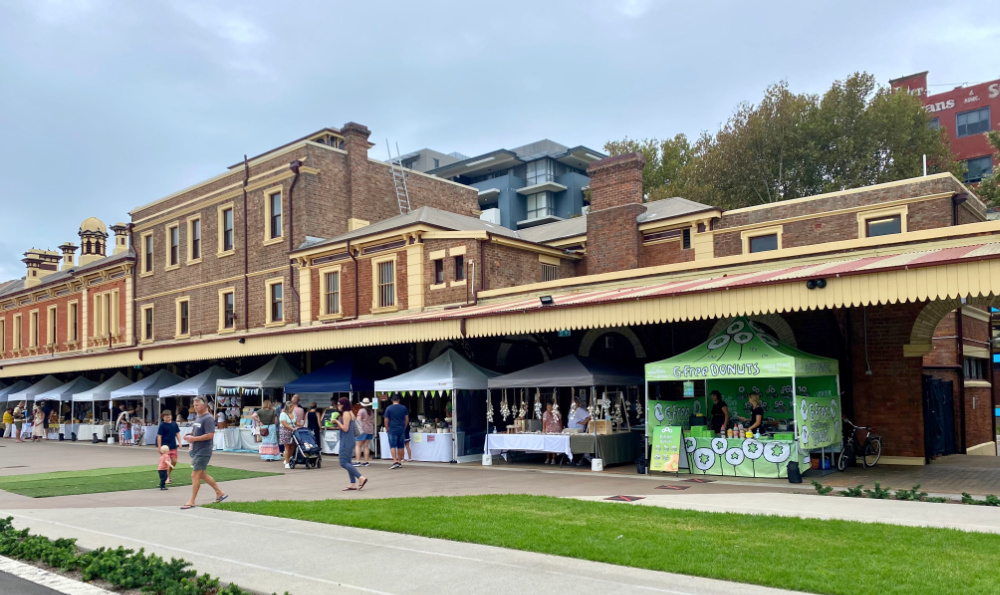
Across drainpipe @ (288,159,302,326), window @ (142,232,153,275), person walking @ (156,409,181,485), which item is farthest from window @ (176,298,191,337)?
person walking @ (156,409,181,485)

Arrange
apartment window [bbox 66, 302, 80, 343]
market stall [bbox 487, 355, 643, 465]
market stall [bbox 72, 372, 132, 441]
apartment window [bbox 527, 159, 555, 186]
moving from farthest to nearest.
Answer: apartment window [bbox 527, 159, 555, 186]
apartment window [bbox 66, 302, 80, 343]
market stall [bbox 72, 372, 132, 441]
market stall [bbox 487, 355, 643, 465]

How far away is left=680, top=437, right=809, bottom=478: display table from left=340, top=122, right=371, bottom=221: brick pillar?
21018 millimetres

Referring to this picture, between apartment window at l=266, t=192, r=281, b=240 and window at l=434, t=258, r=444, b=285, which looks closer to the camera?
window at l=434, t=258, r=444, b=285

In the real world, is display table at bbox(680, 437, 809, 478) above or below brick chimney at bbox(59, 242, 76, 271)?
below

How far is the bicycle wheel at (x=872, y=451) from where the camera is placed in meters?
16.7

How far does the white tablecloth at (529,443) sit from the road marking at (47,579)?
11.2 metres

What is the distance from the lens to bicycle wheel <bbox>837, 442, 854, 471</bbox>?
52.2ft

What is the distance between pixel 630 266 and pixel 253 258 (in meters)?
15.9

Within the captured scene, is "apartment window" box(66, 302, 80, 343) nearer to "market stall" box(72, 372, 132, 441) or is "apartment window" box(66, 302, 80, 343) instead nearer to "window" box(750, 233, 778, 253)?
"market stall" box(72, 372, 132, 441)

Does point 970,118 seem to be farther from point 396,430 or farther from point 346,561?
point 346,561

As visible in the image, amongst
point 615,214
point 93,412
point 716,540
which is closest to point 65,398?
point 93,412

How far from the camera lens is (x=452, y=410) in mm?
20859

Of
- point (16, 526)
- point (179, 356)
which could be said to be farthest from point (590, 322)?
point (179, 356)

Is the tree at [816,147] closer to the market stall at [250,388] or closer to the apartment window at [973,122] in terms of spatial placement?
the apartment window at [973,122]
